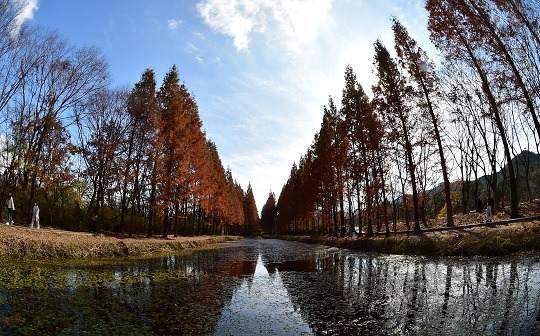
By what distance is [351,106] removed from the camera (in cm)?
2838

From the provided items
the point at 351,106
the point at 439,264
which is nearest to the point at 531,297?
the point at 439,264

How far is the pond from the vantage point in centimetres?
550

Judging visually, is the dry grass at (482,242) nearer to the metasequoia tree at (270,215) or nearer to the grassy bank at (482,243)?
the grassy bank at (482,243)

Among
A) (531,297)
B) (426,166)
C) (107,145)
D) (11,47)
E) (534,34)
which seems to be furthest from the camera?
(426,166)

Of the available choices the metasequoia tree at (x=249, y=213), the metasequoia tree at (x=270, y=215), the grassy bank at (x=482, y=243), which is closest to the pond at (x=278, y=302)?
the grassy bank at (x=482, y=243)

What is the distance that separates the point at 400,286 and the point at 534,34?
15608mm

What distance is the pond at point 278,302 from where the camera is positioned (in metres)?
5.50

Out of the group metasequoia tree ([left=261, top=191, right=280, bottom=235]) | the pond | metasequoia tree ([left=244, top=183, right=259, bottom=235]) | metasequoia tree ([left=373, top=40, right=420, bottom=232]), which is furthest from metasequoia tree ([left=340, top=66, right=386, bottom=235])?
metasequoia tree ([left=261, top=191, right=280, bottom=235])

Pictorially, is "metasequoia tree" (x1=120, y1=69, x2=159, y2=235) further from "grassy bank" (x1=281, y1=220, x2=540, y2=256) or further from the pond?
"grassy bank" (x1=281, y1=220, x2=540, y2=256)

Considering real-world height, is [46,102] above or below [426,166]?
above

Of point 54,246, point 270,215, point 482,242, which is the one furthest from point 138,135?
point 270,215

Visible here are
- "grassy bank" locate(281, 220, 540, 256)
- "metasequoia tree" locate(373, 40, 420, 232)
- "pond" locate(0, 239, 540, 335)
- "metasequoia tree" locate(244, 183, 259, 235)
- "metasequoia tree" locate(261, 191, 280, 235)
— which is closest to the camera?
"pond" locate(0, 239, 540, 335)

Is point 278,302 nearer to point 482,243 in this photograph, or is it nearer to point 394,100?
point 482,243

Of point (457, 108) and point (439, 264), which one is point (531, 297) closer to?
point (439, 264)
